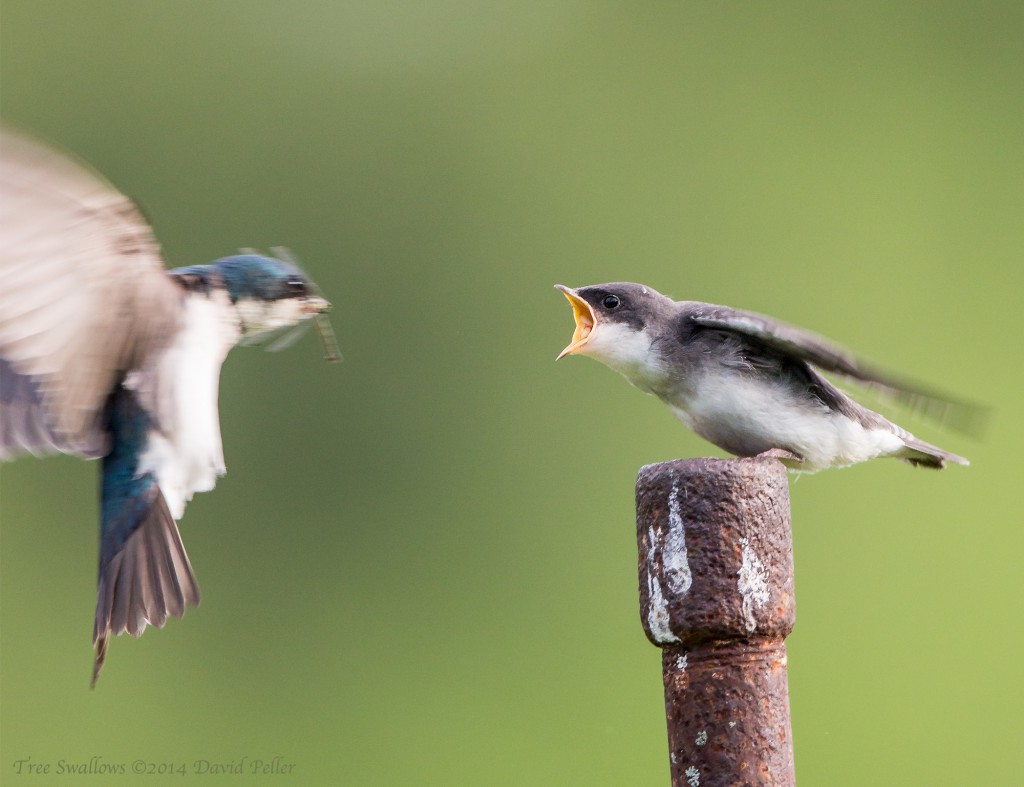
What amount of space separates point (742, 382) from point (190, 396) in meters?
1.30

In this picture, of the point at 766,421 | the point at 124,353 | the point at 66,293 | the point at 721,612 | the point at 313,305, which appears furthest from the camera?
the point at 313,305

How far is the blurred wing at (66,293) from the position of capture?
9.70 ft

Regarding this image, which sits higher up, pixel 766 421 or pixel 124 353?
pixel 124 353

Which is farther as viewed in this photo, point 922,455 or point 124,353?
point 922,455

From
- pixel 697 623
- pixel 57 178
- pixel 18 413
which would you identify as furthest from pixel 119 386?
pixel 697 623

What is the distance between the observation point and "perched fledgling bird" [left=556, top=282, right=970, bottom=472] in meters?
3.46

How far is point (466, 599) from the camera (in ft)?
26.4

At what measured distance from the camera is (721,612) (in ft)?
7.49

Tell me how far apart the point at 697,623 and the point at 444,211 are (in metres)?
7.60

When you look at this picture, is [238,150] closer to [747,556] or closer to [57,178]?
[57,178]

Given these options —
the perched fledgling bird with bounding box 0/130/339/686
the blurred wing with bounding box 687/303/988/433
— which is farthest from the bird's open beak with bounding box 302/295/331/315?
the blurred wing with bounding box 687/303/988/433

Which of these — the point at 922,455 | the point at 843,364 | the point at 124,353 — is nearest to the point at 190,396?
the point at 124,353

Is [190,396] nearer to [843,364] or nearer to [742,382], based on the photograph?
[742,382]

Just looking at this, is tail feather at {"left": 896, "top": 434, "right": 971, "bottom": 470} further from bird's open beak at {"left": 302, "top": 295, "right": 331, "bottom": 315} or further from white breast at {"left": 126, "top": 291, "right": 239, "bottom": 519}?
white breast at {"left": 126, "top": 291, "right": 239, "bottom": 519}
